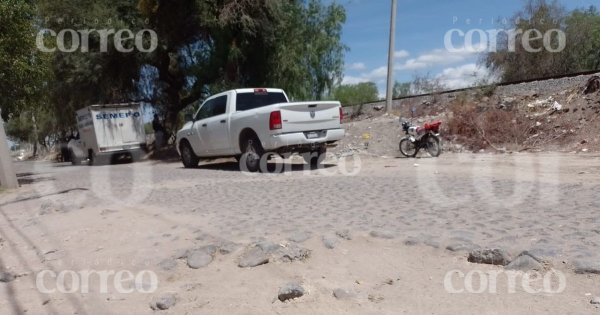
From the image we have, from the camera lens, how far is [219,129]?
467 inches

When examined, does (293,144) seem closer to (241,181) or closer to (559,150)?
(241,181)

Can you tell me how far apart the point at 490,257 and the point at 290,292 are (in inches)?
68.8

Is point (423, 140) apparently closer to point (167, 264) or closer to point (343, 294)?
point (167, 264)

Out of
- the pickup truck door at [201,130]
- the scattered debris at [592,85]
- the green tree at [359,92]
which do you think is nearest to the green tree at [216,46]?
the pickup truck door at [201,130]

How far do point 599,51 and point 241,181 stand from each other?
22.3 meters

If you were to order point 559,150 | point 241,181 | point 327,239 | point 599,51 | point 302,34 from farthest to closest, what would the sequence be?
point 599,51
point 302,34
point 559,150
point 241,181
point 327,239

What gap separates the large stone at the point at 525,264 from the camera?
370cm

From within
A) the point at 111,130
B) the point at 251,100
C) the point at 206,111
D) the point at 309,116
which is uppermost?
the point at 251,100

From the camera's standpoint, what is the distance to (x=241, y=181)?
9.69m

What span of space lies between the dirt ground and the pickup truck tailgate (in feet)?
6.91

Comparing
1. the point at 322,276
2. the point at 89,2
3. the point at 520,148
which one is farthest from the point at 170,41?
the point at 322,276

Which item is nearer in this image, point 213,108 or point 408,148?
point 213,108

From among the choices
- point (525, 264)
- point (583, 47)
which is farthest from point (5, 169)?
point (583, 47)

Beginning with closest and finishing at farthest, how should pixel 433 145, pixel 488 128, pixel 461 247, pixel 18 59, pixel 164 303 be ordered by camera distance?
pixel 164 303, pixel 461 247, pixel 18 59, pixel 433 145, pixel 488 128
